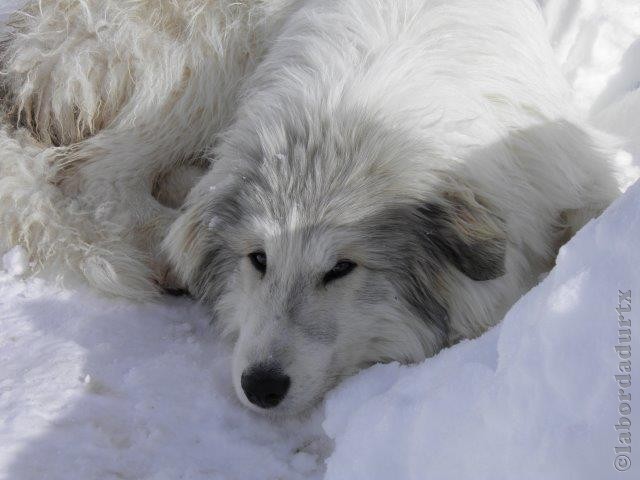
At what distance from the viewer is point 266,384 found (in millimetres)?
2438

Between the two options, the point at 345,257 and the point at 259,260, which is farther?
the point at 259,260

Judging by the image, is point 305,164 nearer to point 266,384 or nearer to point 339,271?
point 339,271

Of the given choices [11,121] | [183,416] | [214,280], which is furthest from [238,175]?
[11,121]

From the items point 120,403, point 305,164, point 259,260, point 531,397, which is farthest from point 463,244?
point 120,403

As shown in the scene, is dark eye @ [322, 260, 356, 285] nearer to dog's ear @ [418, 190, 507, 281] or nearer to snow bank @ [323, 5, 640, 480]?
dog's ear @ [418, 190, 507, 281]

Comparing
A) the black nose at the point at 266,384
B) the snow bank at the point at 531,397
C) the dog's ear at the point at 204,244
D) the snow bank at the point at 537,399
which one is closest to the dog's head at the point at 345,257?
the black nose at the point at 266,384

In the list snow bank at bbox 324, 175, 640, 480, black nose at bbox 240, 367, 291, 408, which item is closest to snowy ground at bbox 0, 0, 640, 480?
snow bank at bbox 324, 175, 640, 480

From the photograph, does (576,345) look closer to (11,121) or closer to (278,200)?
(278,200)

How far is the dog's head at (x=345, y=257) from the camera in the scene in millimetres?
2496

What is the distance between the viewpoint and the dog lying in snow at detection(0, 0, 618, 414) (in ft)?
8.40

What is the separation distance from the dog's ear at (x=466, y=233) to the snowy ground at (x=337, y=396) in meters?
0.40

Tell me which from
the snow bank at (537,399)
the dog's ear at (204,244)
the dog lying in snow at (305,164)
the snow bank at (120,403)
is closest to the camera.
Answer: the snow bank at (537,399)

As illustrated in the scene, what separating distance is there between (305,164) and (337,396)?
763 mm

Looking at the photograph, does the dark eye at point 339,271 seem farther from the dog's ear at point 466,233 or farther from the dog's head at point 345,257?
the dog's ear at point 466,233
